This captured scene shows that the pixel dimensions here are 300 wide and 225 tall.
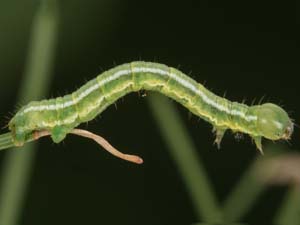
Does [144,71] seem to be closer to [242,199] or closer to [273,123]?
[273,123]

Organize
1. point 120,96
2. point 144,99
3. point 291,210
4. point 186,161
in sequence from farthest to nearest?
1. point 144,99
2. point 186,161
3. point 291,210
4. point 120,96

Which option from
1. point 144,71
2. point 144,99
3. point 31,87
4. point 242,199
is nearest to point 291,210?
point 242,199

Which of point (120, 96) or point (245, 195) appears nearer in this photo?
point (120, 96)

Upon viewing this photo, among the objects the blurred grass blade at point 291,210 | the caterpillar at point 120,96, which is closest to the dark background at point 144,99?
the blurred grass blade at point 291,210

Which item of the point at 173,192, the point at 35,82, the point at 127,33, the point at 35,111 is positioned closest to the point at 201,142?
the point at 173,192

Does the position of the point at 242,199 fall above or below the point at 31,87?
below

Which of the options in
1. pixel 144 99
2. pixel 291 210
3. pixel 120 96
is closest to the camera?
pixel 120 96

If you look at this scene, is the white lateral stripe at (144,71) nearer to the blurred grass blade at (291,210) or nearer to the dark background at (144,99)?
the blurred grass blade at (291,210)

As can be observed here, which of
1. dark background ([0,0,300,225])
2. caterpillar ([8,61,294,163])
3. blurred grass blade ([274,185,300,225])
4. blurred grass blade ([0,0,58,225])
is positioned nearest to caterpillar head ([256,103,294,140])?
caterpillar ([8,61,294,163])

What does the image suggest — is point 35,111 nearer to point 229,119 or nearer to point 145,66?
point 145,66
